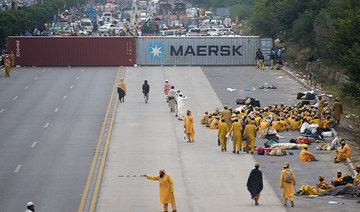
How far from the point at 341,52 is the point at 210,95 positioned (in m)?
7.86

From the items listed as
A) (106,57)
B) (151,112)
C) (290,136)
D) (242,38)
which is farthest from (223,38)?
(290,136)

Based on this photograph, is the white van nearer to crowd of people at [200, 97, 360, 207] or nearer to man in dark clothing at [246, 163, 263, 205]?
crowd of people at [200, 97, 360, 207]

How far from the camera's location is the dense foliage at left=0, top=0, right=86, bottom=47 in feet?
240

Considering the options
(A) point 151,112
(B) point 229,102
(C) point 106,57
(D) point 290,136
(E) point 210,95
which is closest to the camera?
(D) point 290,136

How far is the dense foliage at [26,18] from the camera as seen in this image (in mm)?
73206

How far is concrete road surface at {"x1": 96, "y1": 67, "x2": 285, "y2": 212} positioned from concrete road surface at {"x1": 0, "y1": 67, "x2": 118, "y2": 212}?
111 centimetres

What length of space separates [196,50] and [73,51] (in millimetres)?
8858

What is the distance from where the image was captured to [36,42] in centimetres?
6306

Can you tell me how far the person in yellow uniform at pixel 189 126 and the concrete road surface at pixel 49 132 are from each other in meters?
3.82

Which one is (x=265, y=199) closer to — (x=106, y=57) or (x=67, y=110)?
(x=67, y=110)

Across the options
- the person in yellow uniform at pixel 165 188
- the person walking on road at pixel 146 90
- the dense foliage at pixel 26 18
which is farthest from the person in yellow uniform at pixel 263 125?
the dense foliage at pixel 26 18

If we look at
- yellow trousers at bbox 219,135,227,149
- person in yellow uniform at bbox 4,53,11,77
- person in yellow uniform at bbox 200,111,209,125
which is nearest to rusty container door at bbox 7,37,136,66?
person in yellow uniform at bbox 4,53,11,77

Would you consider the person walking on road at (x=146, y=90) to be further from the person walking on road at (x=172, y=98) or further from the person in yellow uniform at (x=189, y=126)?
the person in yellow uniform at (x=189, y=126)

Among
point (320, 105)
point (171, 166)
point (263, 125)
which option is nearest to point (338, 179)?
point (171, 166)
